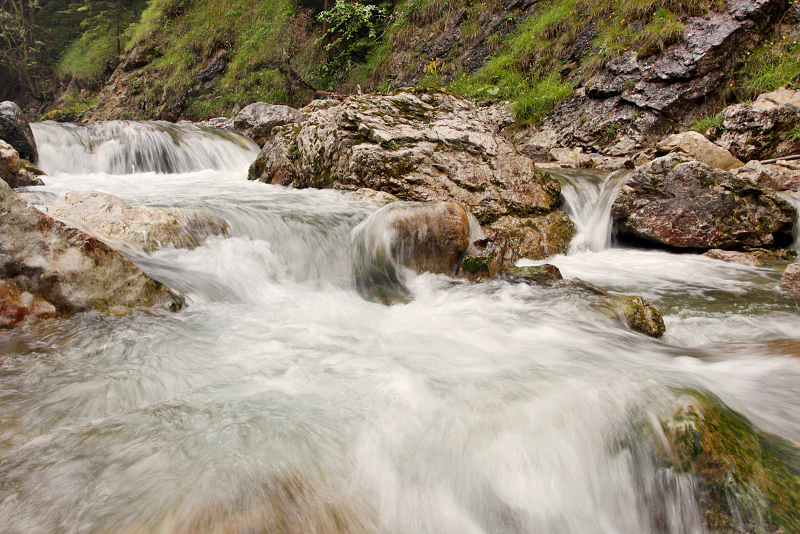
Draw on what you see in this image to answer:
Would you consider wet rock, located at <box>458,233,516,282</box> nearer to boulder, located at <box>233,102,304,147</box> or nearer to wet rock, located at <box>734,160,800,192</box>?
wet rock, located at <box>734,160,800,192</box>

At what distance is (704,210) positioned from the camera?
535 centimetres

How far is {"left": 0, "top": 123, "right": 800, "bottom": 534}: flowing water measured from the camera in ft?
5.21

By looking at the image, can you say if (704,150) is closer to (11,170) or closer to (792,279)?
(792,279)

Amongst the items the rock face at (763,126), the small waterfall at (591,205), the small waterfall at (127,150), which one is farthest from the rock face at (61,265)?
the rock face at (763,126)

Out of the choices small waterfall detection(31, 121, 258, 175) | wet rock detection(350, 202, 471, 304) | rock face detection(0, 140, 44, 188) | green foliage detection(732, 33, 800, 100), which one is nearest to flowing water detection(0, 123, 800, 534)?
wet rock detection(350, 202, 471, 304)

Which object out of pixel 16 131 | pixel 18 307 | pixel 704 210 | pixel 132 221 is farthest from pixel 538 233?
pixel 16 131

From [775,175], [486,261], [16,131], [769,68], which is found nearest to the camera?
[486,261]

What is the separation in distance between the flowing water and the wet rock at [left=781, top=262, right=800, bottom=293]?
106 mm

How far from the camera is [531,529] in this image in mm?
1688

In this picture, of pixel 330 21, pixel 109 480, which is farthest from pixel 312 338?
pixel 330 21

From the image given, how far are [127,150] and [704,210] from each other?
11.4m

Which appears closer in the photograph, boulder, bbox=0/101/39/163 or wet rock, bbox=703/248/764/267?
wet rock, bbox=703/248/764/267

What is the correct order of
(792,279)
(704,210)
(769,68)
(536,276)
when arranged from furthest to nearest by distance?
(769,68)
(704,210)
(536,276)
(792,279)

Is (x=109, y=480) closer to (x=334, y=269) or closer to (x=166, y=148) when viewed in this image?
(x=334, y=269)
